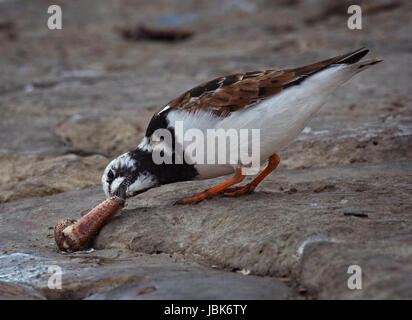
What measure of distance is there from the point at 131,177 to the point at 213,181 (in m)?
0.99

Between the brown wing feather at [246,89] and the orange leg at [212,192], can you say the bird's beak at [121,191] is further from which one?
Answer: the brown wing feather at [246,89]

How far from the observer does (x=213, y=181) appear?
5516 mm

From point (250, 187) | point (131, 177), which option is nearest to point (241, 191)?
point (250, 187)

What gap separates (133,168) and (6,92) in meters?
5.26

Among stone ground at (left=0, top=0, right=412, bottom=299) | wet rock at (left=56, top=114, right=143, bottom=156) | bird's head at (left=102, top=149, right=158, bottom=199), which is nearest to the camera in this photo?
stone ground at (left=0, top=0, right=412, bottom=299)

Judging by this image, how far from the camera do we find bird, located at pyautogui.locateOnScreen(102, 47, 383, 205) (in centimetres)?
446

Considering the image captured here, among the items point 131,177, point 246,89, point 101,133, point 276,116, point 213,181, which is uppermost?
point 246,89

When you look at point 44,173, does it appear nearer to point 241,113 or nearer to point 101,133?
point 101,133

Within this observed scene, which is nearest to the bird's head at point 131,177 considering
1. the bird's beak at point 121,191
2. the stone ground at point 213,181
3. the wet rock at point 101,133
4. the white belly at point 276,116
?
the bird's beak at point 121,191

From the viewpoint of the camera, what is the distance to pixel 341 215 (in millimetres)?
3850

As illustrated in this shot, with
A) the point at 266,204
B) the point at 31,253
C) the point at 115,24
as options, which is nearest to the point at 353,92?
the point at 266,204

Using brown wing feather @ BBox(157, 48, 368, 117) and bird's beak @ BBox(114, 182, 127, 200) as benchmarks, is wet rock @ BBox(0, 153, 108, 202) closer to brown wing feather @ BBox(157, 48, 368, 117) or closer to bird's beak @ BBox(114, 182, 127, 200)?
bird's beak @ BBox(114, 182, 127, 200)

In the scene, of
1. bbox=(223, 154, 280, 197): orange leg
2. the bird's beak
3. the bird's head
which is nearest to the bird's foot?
bbox=(223, 154, 280, 197): orange leg

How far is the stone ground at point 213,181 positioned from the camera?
3.35 metres
